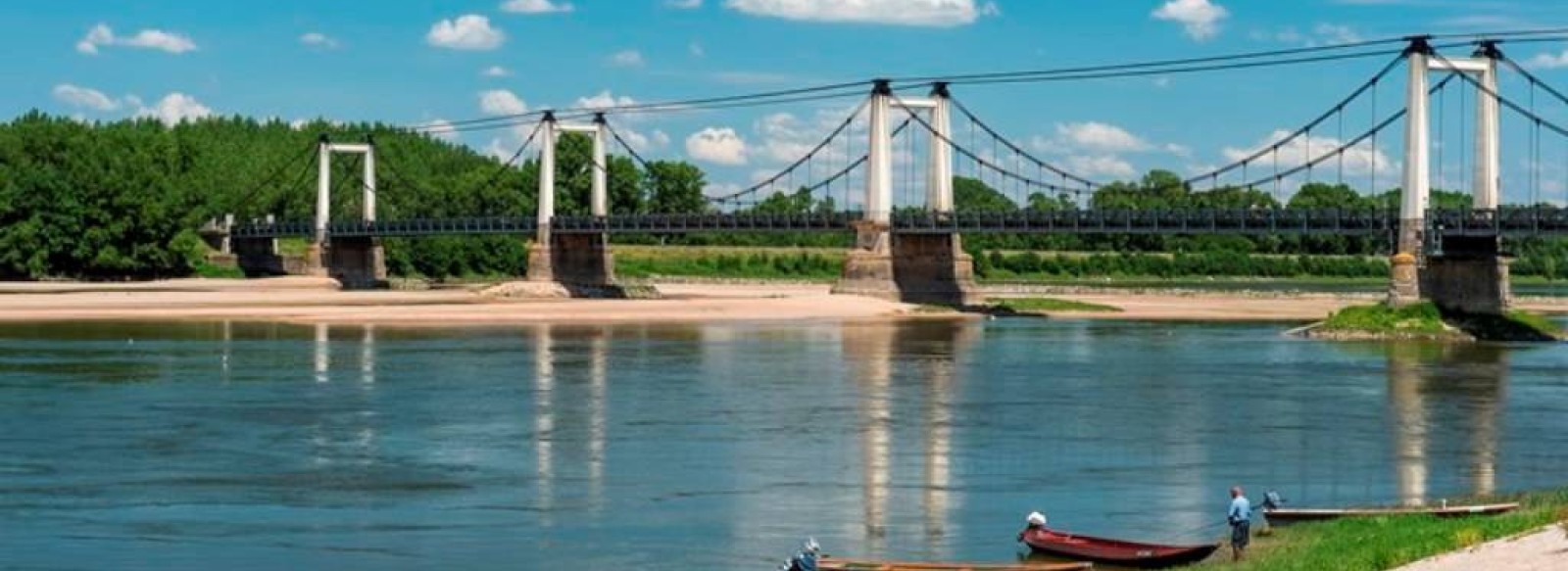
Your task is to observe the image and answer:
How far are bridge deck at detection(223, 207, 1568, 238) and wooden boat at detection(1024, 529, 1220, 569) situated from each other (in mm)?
57060

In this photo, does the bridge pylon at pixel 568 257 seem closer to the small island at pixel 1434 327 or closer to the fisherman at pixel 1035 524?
the small island at pixel 1434 327

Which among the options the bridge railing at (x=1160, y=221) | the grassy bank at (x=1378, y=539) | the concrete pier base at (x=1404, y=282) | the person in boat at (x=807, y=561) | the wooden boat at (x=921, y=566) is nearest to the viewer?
the grassy bank at (x=1378, y=539)

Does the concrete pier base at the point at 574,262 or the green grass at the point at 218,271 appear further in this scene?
the green grass at the point at 218,271

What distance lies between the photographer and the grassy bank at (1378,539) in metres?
26.2

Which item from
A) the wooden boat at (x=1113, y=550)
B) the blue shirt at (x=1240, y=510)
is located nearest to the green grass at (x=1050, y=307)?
the wooden boat at (x=1113, y=550)

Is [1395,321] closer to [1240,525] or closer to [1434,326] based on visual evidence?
[1434,326]

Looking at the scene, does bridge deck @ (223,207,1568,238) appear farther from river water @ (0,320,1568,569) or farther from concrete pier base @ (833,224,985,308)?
river water @ (0,320,1568,569)

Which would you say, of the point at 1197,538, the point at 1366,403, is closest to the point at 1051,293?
the point at 1366,403

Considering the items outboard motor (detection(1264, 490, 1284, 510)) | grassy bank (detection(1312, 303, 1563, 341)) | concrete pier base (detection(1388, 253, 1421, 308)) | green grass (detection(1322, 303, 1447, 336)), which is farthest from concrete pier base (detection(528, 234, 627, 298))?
outboard motor (detection(1264, 490, 1284, 510))

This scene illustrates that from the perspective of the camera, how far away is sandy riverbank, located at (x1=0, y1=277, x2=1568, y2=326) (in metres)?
99.6

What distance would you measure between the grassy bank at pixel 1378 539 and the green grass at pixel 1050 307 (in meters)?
81.7

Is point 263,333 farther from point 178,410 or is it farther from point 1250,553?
point 1250,553

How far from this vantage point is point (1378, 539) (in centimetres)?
2844

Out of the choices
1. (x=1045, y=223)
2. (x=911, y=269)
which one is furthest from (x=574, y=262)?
(x=1045, y=223)
